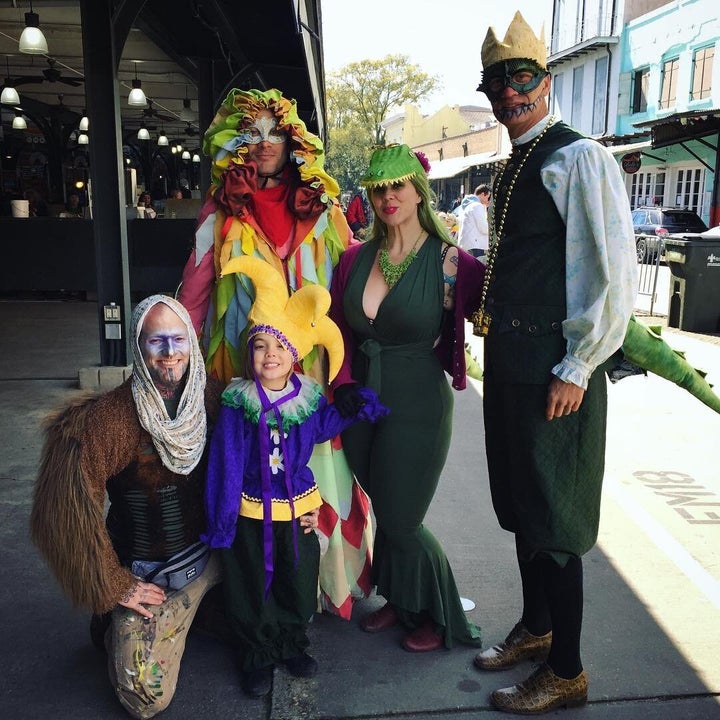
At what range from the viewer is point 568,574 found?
2.39 meters

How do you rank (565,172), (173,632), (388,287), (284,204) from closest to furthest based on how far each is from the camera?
(565,172), (173,632), (388,287), (284,204)

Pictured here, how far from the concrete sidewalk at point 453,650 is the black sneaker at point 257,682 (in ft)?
0.10

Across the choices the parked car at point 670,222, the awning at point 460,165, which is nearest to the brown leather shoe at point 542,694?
the parked car at point 670,222

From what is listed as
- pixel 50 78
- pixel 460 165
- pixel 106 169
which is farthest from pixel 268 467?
pixel 460 165

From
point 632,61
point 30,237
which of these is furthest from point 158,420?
point 632,61

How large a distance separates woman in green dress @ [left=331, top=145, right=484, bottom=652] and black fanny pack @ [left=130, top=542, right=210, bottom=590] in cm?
67

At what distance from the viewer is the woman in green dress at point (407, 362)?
264cm

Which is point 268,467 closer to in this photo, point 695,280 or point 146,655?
point 146,655

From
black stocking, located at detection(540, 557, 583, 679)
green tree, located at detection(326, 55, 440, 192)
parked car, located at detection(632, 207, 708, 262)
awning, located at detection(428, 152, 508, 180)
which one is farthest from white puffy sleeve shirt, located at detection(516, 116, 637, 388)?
green tree, located at detection(326, 55, 440, 192)

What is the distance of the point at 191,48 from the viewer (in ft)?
29.9

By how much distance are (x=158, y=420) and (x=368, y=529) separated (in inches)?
42.8

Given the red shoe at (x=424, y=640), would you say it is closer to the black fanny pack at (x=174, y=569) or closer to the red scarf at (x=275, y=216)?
the black fanny pack at (x=174, y=569)

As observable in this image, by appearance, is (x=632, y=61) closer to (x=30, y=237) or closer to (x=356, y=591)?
(x=30, y=237)

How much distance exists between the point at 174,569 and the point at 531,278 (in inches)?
60.4
